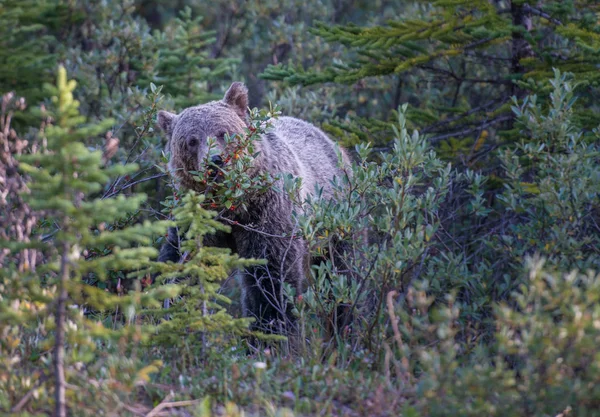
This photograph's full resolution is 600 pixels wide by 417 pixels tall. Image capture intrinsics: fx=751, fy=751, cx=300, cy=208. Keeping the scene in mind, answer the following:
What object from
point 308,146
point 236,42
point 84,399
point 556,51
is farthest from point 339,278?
point 236,42

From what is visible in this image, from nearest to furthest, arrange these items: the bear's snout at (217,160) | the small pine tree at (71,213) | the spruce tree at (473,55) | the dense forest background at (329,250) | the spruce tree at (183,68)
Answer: the small pine tree at (71,213) → the dense forest background at (329,250) → the bear's snout at (217,160) → the spruce tree at (473,55) → the spruce tree at (183,68)

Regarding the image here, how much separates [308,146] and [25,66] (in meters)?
4.39

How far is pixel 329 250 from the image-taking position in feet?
19.1

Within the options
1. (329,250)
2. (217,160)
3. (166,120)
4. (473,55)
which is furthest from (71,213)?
(473,55)

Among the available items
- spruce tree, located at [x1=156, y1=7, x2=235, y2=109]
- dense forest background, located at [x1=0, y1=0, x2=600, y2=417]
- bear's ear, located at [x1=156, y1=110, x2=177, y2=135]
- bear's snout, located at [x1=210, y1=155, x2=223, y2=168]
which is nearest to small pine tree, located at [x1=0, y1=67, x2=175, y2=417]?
dense forest background, located at [x1=0, y1=0, x2=600, y2=417]

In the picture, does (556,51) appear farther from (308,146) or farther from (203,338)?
(203,338)

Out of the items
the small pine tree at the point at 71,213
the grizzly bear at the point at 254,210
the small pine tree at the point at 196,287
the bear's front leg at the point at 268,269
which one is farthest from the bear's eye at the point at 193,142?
the small pine tree at the point at 71,213

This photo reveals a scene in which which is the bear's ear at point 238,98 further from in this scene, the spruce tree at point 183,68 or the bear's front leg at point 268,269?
the spruce tree at point 183,68

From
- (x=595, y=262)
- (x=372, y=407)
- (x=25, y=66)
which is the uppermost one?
(x=25, y=66)

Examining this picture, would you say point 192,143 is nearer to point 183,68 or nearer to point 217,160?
point 217,160

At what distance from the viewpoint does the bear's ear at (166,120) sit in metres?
6.80

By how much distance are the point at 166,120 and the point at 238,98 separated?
2.27 feet

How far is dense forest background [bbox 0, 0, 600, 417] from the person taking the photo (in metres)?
3.59

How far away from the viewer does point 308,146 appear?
303 inches
